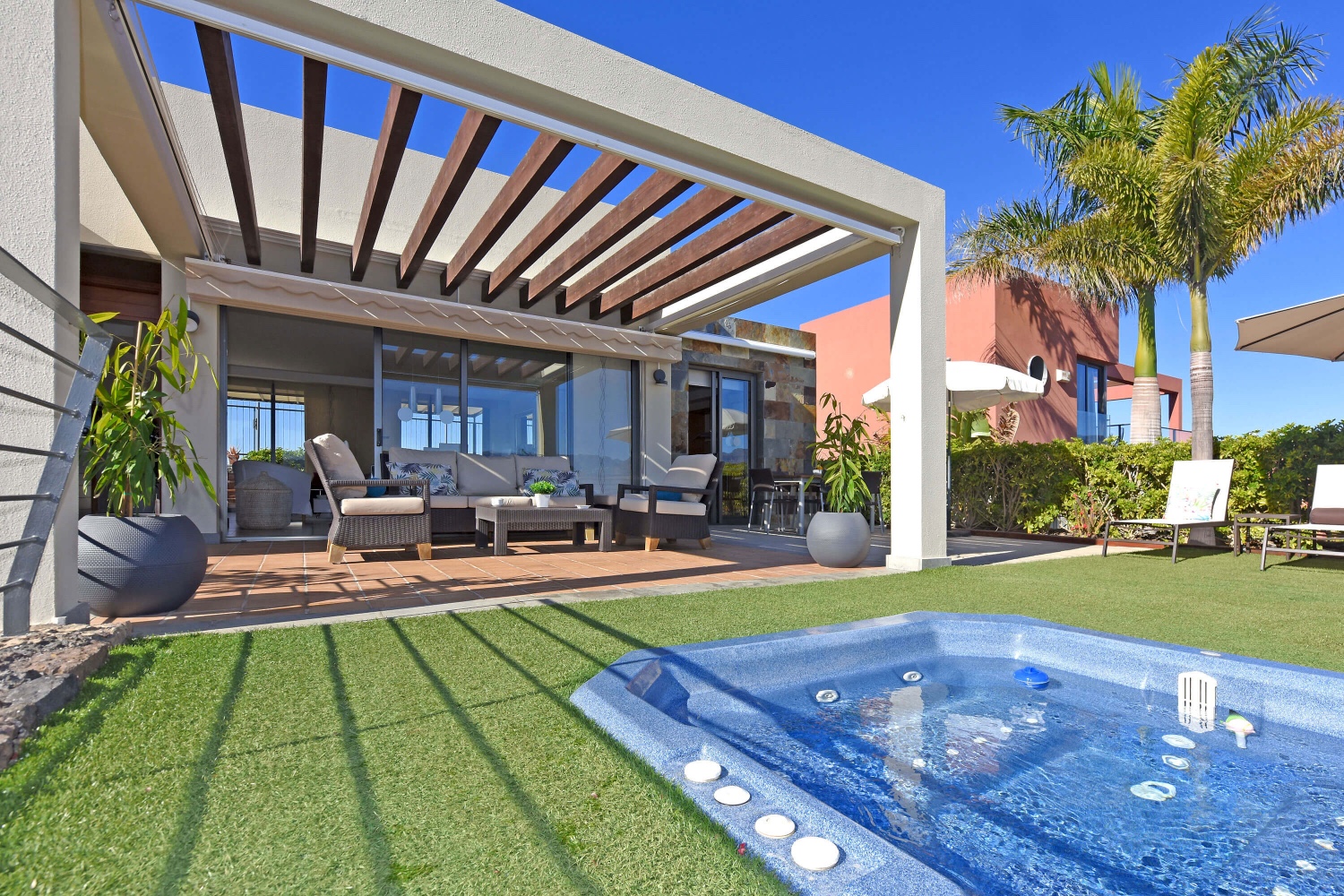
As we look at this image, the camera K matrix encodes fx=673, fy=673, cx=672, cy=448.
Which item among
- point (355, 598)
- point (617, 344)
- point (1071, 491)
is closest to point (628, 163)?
point (355, 598)

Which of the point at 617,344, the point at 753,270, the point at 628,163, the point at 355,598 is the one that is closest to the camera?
the point at 355,598

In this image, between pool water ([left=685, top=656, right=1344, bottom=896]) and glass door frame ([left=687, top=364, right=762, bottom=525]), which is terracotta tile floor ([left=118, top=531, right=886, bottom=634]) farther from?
glass door frame ([left=687, top=364, right=762, bottom=525])

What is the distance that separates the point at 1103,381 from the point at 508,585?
15.3 m

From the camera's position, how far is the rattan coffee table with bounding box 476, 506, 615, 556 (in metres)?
6.48

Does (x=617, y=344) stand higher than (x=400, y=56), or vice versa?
(x=400, y=56)

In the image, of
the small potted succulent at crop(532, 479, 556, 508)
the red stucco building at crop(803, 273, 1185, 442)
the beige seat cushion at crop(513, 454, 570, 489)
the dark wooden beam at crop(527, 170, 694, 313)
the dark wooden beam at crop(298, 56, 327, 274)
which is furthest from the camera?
the red stucco building at crop(803, 273, 1185, 442)

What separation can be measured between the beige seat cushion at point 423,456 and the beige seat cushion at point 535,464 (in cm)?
77

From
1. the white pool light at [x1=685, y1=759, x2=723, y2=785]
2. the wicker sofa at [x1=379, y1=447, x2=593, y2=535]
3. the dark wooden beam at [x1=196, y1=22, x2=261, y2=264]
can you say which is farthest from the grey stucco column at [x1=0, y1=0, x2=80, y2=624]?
the wicker sofa at [x1=379, y1=447, x2=593, y2=535]

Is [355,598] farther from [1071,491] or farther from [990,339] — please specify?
[990,339]

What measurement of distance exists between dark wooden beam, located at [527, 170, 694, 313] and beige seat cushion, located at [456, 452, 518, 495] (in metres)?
2.13

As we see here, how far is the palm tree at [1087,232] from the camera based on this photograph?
9500 millimetres

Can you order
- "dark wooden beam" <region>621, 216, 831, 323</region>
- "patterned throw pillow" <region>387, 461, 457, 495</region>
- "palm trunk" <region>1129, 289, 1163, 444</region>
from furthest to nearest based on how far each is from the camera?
"palm trunk" <region>1129, 289, 1163, 444</region>, "patterned throw pillow" <region>387, 461, 457, 495</region>, "dark wooden beam" <region>621, 216, 831, 323</region>

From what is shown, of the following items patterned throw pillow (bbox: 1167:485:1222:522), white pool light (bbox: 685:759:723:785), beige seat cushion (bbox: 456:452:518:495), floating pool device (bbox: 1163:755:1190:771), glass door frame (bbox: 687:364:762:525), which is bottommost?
floating pool device (bbox: 1163:755:1190:771)

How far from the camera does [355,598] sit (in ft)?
13.4
